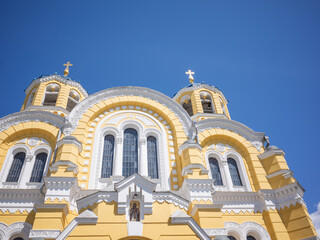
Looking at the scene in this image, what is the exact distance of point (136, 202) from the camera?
11.6m

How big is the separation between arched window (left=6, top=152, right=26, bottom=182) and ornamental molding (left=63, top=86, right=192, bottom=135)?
3481 millimetres

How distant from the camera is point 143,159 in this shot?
16.2 meters

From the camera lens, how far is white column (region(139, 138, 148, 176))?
51.2 feet

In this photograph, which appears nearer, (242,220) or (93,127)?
(242,220)

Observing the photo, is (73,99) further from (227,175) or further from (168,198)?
(168,198)

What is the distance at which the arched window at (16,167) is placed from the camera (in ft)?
50.7

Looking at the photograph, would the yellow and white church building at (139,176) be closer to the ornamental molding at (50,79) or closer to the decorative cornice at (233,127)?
the decorative cornice at (233,127)

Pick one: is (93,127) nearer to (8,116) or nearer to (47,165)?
(47,165)

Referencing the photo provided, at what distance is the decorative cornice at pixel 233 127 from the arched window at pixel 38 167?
32.0 ft

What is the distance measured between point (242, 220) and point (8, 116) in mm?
15064

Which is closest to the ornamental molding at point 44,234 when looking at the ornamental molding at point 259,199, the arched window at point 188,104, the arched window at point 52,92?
the ornamental molding at point 259,199

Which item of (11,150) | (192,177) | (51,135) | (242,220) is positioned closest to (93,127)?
(51,135)

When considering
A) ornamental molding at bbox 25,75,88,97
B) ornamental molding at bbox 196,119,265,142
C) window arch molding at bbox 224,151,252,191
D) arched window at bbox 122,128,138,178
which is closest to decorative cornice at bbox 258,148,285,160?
window arch molding at bbox 224,151,252,191

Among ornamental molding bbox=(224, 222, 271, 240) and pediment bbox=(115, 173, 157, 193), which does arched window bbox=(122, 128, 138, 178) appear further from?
ornamental molding bbox=(224, 222, 271, 240)
